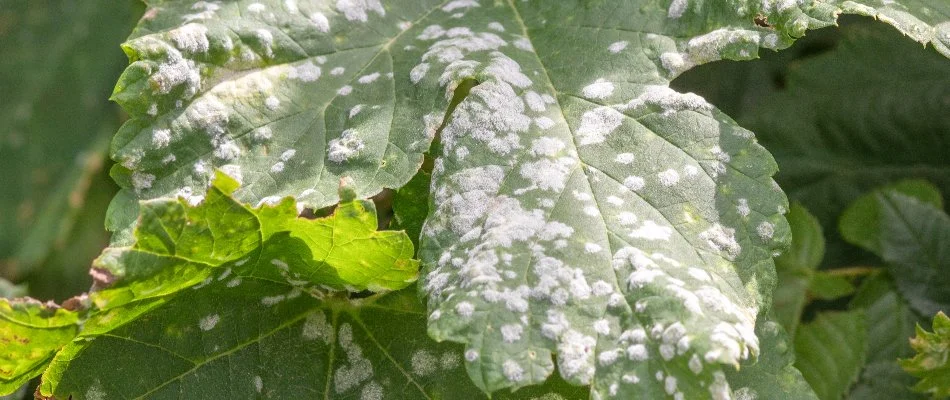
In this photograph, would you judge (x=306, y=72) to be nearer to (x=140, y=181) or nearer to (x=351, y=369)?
(x=140, y=181)

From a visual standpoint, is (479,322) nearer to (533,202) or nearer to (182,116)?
(533,202)

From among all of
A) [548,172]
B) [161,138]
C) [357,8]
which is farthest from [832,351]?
[161,138]

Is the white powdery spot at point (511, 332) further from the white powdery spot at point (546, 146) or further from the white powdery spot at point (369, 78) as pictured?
the white powdery spot at point (369, 78)

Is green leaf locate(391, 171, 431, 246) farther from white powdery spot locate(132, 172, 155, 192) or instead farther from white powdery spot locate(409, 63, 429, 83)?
white powdery spot locate(132, 172, 155, 192)

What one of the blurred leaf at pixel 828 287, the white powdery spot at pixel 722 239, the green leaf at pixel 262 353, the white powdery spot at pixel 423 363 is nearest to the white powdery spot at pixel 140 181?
the green leaf at pixel 262 353

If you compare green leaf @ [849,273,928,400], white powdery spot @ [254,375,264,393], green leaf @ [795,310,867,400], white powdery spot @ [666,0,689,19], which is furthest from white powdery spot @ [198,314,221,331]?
green leaf @ [849,273,928,400]

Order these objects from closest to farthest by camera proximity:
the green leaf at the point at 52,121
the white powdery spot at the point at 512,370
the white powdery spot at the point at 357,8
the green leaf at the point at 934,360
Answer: the white powdery spot at the point at 512,370 < the green leaf at the point at 934,360 < the white powdery spot at the point at 357,8 < the green leaf at the point at 52,121
